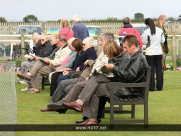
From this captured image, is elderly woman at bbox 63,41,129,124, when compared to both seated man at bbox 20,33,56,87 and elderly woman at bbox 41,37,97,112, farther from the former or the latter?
seated man at bbox 20,33,56,87

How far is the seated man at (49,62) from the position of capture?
15.1 metres

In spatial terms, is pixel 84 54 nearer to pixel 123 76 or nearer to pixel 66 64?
pixel 66 64

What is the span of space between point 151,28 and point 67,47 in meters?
2.36

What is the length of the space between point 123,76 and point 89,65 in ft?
7.40

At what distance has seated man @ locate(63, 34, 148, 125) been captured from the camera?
10.3 meters

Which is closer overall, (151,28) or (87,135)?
(87,135)

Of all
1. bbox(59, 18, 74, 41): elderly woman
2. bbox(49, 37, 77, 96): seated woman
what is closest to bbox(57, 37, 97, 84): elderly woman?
bbox(49, 37, 77, 96): seated woman

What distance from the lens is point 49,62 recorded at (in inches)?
622

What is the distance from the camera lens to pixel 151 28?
53.4 ft

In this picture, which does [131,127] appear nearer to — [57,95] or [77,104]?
[77,104]

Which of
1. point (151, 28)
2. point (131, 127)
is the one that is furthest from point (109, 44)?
point (151, 28)

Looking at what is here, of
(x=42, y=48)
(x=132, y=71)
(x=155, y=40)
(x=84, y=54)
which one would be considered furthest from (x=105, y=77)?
(x=42, y=48)

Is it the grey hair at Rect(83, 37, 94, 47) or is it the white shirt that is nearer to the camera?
the grey hair at Rect(83, 37, 94, 47)

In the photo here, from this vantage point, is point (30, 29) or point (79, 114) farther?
→ point (30, 29)
